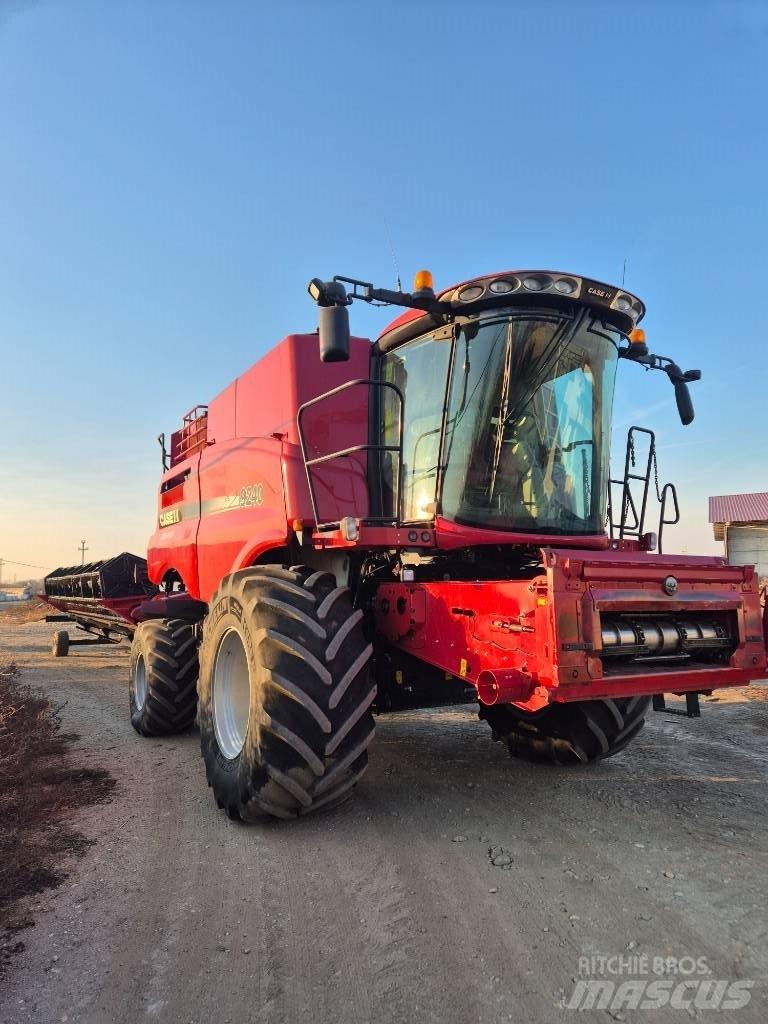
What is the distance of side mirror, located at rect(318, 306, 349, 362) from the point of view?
371 cm

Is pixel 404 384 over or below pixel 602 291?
below

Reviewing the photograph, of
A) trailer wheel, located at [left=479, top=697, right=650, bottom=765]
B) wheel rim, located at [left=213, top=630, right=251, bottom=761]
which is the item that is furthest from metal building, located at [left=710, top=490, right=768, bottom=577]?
wheel rim, located at [left=213, top=630, right=251, bottom=761]

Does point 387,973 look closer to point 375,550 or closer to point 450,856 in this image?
point 450,856

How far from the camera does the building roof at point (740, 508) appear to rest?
907 inches

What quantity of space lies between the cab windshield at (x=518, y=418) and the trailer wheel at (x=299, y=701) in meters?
1.07

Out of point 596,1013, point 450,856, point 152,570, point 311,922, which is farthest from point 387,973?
point 152,570

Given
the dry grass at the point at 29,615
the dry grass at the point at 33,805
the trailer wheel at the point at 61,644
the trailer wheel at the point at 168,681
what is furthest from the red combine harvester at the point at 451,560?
the dry grass at the point at 29,615

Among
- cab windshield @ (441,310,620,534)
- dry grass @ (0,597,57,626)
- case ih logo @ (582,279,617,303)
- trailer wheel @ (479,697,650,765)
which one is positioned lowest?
dry grass @ (0,597,57,626)

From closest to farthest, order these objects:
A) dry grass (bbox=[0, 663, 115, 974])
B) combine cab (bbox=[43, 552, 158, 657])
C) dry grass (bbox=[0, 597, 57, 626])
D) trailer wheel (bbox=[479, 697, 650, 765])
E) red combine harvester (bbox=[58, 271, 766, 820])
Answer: dry grass (bbox=[0, 663, 115, 974]), red combine harvester (bbox=[58, 271, 766, 820]), trailer wheel (bbox=[479, 697, 650, 765]), combine cab (bbox=[43, 552, 158, 657]), dry grass (bbox=[0, 597, 57, 626])

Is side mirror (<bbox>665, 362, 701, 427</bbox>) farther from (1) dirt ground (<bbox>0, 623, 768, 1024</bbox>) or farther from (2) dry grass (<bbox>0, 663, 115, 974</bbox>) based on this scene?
(2) dry grass (<bbox>0, 663, 115, 974</bbox>)

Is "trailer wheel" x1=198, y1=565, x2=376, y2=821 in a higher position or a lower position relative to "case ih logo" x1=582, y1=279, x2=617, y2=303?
lower

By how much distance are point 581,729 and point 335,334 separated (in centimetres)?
322

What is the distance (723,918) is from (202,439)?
6.25 meters

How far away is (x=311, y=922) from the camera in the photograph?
2.89 metres
